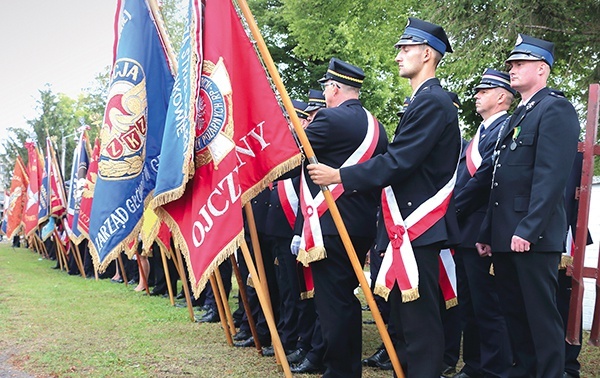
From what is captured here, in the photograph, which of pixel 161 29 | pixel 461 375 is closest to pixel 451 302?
pixel 461 375

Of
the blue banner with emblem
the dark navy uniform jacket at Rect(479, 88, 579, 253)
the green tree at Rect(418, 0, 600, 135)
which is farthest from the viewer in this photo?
the green tree at Rect(418, 0, 600, 135)

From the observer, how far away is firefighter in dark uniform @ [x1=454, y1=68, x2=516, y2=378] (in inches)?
197

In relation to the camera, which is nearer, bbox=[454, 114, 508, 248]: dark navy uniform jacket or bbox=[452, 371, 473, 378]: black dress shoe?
bbox=[454, 114, 508, 248]: dark navy uniform jacket

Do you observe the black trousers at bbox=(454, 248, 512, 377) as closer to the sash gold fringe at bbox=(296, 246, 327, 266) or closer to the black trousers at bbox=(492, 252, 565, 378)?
the black trousers at bbox=(492, 252, 565, 378)

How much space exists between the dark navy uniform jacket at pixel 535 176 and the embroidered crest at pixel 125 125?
331 cm

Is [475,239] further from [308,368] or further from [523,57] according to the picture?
[308,368]

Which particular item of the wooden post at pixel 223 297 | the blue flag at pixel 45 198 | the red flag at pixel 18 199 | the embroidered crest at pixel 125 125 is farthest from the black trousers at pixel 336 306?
the red flag at pixel 18 199

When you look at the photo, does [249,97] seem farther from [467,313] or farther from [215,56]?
[467,313]

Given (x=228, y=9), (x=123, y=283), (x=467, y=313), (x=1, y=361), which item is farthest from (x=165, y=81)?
(x=123, y=283)

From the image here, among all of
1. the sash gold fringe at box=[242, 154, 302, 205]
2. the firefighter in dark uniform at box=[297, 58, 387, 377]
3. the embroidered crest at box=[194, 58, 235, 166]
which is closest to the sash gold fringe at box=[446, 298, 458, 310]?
the firefighter in dark uniform at box=[297, 58, 387, 377]

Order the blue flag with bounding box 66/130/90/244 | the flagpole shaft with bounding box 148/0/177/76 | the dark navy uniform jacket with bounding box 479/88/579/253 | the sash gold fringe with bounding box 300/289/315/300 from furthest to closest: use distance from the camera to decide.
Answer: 1. the blue flag with bounding box 66/130/90/244
2. the flagpole shaft with bounding box 148/0/177/76
3. the sash gold fringe with bounding box 300/289/315/300
4. the dark navy uniform jacket with bounding box 479/88/579/253

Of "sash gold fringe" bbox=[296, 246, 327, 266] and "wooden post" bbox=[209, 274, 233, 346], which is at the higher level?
"sash gold fringe" bbox=[296, 246, 327, 266]

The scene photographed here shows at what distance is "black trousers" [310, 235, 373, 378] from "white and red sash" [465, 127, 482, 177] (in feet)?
4.40

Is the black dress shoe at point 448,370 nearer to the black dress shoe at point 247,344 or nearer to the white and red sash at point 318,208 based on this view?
the white and red sash at point 318,208
